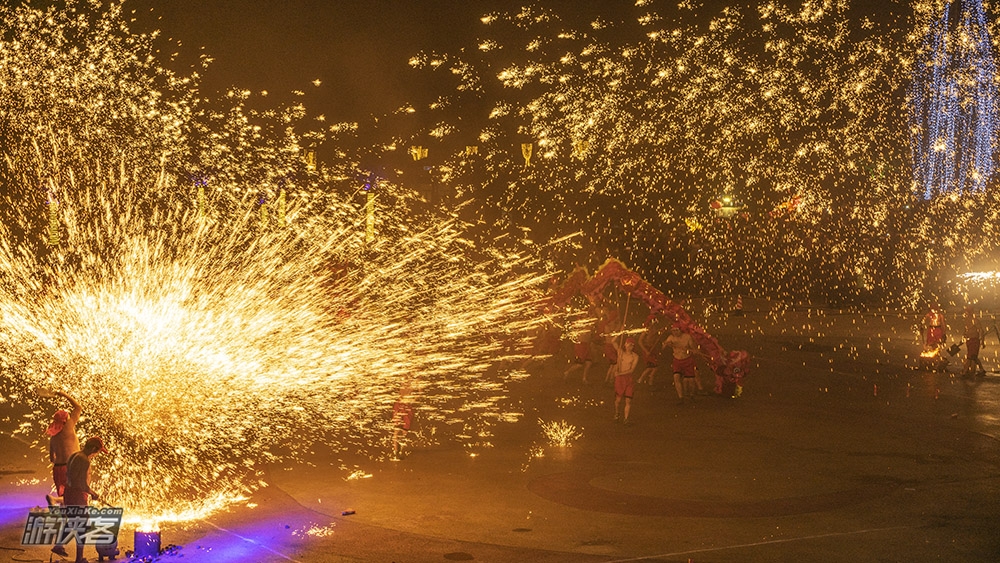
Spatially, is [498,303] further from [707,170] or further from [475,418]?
[475,418]

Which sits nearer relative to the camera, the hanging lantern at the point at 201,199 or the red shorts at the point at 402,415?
the red shorts at the point at 402,415

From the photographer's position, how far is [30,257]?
77.5ft

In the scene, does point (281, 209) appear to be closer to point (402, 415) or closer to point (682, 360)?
point (682, 360)

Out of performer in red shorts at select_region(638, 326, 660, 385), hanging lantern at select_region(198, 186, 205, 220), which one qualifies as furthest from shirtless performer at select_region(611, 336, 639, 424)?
hanging lantern at select_region(198, 186, 205, 220)

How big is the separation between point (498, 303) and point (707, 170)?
8644 mm

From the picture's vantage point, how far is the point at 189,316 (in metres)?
A: 15.3

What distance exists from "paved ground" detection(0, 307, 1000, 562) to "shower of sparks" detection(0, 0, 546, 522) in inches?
44.1

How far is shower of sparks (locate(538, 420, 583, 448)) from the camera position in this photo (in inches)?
549

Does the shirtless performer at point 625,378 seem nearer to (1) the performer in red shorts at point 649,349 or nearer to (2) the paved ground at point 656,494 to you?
(2) the paved ground at point 656,494

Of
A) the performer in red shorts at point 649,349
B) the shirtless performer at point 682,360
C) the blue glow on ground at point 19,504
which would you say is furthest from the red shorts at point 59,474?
the performer in red shorts at point 649,349

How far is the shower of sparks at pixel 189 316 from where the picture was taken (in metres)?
13.4

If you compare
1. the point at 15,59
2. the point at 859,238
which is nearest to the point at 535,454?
the point at 15,59

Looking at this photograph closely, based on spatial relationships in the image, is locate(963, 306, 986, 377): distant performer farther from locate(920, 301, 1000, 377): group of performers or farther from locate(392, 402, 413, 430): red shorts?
locate(392, 402, 413, 430): red shorts

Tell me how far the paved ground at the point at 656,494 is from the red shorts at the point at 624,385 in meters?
0.55
